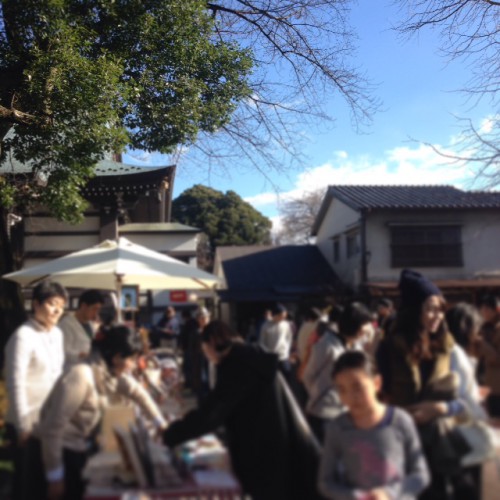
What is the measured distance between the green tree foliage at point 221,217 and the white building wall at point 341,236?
32.6 feet

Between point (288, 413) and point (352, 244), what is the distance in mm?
17352

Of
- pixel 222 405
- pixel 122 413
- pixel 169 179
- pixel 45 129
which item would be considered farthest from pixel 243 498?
pixel 169 179

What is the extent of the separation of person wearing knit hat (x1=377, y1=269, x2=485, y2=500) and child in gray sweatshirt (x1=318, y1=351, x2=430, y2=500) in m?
0.48

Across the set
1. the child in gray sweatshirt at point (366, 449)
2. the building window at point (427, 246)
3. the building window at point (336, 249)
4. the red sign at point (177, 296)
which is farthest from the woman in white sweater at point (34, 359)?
the building window at point (336, 249)

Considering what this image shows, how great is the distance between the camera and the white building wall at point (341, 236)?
63.7ft

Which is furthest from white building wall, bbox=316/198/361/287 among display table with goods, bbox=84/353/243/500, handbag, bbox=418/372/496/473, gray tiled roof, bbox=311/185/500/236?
display table with goods, bbox=84/353/243/500

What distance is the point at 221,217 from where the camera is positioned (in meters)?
34.0

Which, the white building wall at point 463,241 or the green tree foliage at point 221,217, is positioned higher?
the green tree foliage at point 221,217

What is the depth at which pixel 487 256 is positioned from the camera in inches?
742

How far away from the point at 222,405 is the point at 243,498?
48 centimetres

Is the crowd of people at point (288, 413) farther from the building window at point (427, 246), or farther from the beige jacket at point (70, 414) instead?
the building window at point (427, 246)

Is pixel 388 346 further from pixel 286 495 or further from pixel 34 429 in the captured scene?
pixel 34 429

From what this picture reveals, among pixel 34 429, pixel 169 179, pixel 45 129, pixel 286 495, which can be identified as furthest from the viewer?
pixel 169 179

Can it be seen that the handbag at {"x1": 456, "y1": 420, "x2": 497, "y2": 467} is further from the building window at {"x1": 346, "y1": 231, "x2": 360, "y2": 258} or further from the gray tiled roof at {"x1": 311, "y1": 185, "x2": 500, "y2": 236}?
the building window at {"x1": 346, "y1": 231, "x2": 360, "y2": 258}
